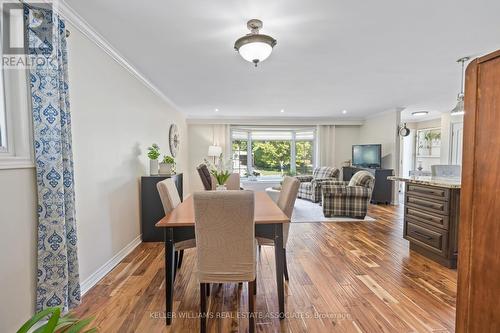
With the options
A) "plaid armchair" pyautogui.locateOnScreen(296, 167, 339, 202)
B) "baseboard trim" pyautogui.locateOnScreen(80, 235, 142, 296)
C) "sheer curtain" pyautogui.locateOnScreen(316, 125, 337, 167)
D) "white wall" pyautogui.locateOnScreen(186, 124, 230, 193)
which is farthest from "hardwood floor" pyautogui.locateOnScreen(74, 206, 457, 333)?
"sheer curtain" pyautogui.locateOnScreen(316, 125, 337, 167)

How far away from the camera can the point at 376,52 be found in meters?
2.75

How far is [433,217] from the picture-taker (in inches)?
112

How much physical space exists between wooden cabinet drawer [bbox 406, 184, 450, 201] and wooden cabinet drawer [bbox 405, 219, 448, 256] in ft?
1.21

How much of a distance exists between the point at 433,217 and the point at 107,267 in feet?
12.1

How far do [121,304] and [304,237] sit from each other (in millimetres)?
2521

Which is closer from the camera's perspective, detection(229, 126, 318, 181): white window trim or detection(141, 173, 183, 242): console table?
detection(141, 173, 183, 242): console table

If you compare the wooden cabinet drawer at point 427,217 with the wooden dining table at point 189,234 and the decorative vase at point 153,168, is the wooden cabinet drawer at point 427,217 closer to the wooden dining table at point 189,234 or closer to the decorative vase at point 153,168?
the wooden dining table at point 189,234

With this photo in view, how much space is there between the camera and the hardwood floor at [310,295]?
1.83 metres

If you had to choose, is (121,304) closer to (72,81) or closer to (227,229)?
(227,229)

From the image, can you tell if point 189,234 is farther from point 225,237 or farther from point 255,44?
point 255,44

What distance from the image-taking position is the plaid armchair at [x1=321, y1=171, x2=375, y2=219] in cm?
469

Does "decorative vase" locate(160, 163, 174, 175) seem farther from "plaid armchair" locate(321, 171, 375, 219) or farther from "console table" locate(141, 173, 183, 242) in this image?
"plaid armchair" locate(321, 171, 375, 219)

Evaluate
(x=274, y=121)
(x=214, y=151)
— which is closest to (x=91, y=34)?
(x=214, y=151)

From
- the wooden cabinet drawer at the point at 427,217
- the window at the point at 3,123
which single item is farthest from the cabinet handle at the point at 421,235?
the window at the point at 3,123
